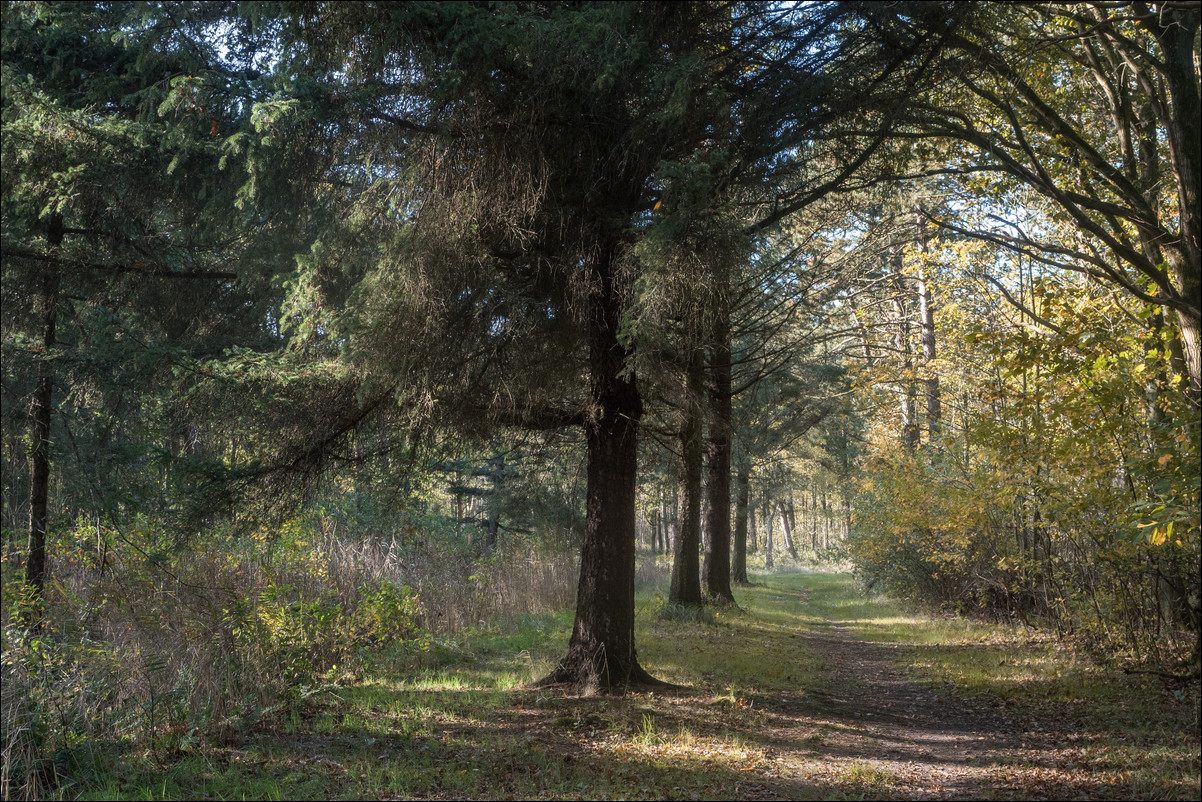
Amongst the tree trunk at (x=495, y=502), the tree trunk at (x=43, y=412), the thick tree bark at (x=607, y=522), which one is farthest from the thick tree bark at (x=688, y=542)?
the tree trunk at (x=43, y=412)

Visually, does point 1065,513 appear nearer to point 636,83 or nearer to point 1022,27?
point 1022,27

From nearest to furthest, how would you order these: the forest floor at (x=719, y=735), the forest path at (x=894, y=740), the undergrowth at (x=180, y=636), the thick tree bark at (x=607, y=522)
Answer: the forest floor at (x=719, y=735), the undergrowth at (x=180, y=636), the forest path at (x=894, y=740), the thick tree bark at (x=607, y=522)

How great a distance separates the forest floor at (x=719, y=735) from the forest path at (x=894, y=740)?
3cm

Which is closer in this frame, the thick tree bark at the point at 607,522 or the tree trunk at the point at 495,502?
the thick tree bark at the point at 607,522

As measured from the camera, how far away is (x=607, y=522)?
8156 millimetres

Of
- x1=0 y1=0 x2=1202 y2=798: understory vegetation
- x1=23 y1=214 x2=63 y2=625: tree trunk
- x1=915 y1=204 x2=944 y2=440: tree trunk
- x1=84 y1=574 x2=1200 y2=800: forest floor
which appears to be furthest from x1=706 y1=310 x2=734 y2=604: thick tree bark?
x1=23 y1=214 x2=63 y2=625: tree trunk

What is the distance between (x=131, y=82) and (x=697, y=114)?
23.7ft

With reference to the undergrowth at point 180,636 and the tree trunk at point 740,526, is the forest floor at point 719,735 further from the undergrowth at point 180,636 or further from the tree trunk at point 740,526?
the tree trunk at point 740,526

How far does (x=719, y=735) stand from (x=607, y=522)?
7.70 ft

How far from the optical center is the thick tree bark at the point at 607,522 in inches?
317

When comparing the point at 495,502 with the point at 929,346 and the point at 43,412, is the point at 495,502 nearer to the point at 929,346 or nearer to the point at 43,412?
the point at 929,346

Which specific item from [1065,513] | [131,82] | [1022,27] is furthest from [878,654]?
[131,82]

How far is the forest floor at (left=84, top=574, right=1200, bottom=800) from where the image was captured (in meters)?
5.43

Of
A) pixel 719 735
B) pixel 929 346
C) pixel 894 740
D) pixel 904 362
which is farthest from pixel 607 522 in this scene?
pixel 929 346
